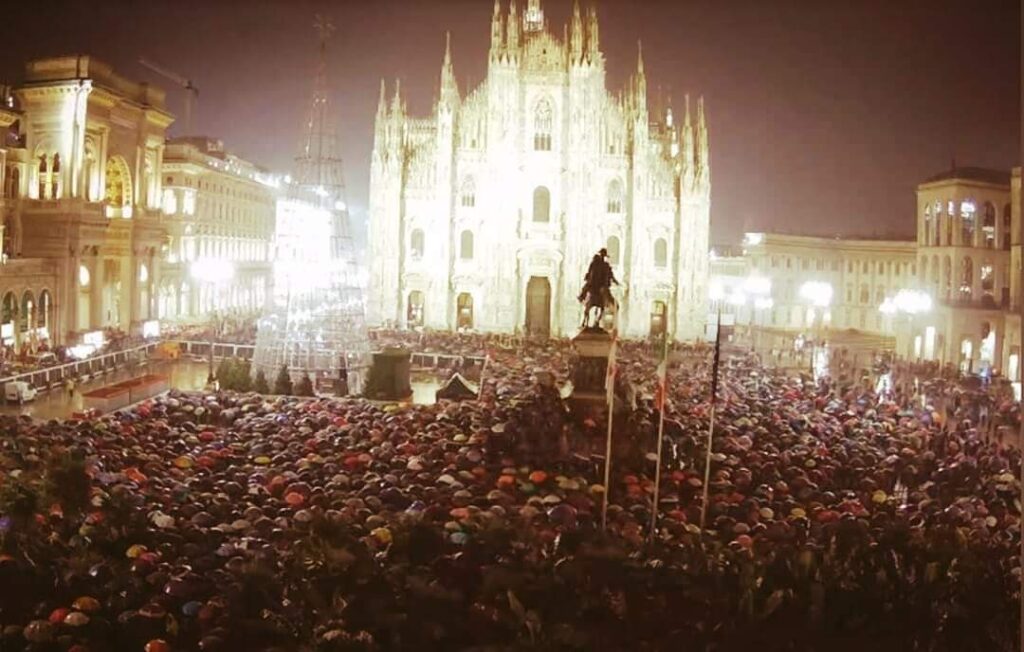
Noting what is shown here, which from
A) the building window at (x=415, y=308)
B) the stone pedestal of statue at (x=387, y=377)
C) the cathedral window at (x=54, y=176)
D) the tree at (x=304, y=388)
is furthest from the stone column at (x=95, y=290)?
the stone pedestal of statue at (x=387, y=377)

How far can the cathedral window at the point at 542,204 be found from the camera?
149 ft

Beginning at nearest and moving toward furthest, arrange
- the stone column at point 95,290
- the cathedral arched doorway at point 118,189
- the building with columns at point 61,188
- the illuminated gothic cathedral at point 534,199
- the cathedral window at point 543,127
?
the building with columns at point 61,188
the stone column at point 95,290
the cathedral arched doorway at point 118,189
the illuminated gothic cathedral at point 534,199
the cathedral window at point 543,127

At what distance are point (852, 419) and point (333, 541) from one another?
40.3 ft

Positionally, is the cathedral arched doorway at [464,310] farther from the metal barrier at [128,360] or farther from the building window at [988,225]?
the building window at [988,225]

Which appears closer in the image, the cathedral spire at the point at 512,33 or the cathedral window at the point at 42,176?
the cathedral window at the point at 42,176

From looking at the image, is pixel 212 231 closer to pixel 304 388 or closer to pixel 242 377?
pixel 242 377

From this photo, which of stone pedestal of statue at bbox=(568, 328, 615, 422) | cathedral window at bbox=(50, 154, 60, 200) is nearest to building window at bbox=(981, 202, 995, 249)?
stone pedestal of statue at bbox=(568, 328, 615, 422)

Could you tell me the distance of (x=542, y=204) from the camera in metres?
45.7

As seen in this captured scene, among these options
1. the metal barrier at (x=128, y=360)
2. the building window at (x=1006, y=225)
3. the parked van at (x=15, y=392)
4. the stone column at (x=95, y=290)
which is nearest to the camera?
the parked van at (x=15, y=392)

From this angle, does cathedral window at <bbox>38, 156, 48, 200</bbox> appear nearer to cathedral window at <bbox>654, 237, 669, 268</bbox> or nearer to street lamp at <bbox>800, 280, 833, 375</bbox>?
cathedral window at <bbox>654, 237, 669, 268</bbox>

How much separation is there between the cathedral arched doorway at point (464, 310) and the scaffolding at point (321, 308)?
62.5 feet

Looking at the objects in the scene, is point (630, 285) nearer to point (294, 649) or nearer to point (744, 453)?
point (744, 453)

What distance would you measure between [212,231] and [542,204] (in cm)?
1852

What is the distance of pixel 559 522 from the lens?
12.3m
